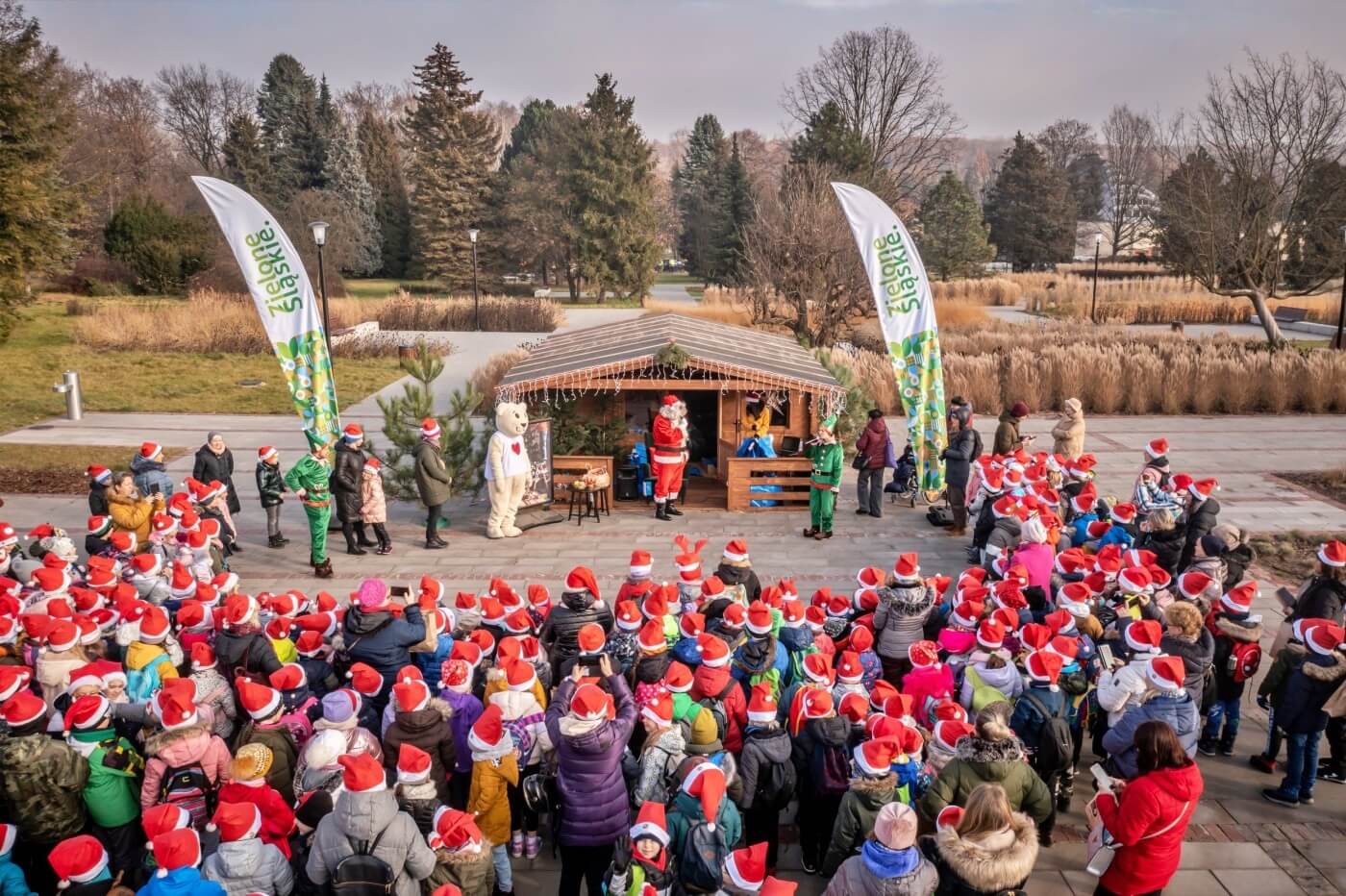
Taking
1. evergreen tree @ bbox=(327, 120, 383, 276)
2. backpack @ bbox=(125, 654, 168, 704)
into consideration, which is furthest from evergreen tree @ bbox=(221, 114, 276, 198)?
backpack @ bbox=(125, 654, 168, 704)

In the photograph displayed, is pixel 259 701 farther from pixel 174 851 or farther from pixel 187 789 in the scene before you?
pixel 174 851

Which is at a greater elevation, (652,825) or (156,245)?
(156,245)

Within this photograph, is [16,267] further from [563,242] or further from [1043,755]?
[563,242]

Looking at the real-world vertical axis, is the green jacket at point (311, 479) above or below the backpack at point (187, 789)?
→ above

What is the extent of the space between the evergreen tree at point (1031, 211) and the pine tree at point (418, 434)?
5390cm

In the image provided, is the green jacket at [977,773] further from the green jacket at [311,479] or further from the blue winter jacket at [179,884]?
the green jacket at [311,479]

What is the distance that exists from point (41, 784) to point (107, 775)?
306mm

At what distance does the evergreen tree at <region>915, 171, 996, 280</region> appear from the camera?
4966 cm

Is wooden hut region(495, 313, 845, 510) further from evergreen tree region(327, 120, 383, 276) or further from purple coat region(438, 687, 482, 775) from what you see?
evergreen tree region(327, 120, 383, 276)

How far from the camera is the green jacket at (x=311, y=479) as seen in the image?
37.8ft

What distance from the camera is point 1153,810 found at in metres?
4.82

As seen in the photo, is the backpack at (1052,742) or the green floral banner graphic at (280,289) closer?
the backpack at (1052,742)

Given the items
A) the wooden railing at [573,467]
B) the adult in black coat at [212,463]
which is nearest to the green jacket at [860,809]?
the wooden railing at [573,467]

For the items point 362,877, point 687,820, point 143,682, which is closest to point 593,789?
point 687,820
